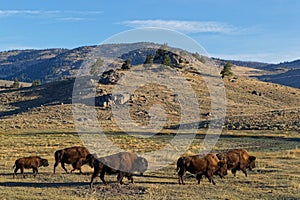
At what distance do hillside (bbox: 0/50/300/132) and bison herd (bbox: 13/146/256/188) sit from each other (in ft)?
123

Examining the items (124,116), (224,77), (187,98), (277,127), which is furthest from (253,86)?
(277,127)

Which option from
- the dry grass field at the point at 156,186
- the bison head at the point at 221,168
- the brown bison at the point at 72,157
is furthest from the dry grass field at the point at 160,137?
the brown bison at the point at 72,157

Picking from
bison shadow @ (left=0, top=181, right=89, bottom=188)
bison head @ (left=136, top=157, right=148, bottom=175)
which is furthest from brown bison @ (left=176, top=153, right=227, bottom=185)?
bison shadow @ (left=0, top=181, right=89, bottom=188)

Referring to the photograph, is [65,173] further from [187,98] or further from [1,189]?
[187,98]

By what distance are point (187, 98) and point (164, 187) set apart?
67872 millimetres

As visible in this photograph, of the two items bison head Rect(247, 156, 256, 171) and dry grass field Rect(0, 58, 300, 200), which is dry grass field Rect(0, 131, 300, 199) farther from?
bison head Rect(247, 156, 256, 171)

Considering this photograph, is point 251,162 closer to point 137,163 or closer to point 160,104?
point 137,163

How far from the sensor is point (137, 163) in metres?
18.6

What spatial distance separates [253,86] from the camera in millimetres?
105125

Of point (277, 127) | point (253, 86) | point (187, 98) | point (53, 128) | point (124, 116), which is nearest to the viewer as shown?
point (277, 127)

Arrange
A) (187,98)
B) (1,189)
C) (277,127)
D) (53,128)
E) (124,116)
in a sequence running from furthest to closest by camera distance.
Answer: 1. (187,98)
2. (124,116)
3. (53,128)
4. (277,127)
5. (1,189)

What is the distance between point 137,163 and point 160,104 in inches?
2428

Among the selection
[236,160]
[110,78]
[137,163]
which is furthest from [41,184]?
[110,78]

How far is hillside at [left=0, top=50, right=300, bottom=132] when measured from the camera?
64.5m
